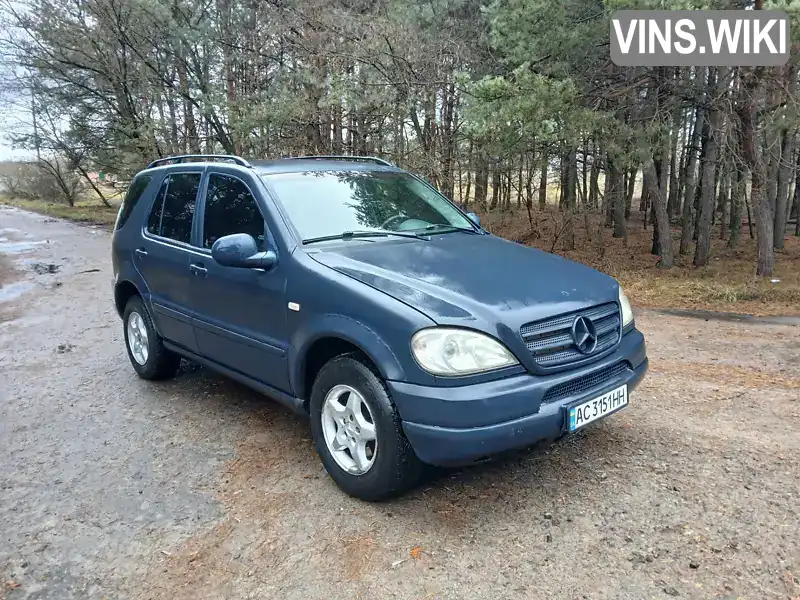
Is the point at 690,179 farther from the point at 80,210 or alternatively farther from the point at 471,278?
the point at 80,210

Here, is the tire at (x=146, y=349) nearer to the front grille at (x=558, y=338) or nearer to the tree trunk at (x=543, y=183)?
the front grille at (x=558, y=338)

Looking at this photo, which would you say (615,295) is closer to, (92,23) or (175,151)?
(175,151)

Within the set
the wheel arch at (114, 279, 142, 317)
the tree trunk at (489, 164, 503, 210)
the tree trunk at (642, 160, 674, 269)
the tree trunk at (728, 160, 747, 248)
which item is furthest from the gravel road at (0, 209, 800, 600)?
the tree trunk at (489, 164, 503, 210)

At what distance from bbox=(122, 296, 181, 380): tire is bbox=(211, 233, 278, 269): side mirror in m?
1.85

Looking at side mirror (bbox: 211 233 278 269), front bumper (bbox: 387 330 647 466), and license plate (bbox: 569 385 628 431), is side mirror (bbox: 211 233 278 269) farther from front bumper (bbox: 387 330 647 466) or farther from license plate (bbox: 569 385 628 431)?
license plate (bbox: 569 385 628 431)

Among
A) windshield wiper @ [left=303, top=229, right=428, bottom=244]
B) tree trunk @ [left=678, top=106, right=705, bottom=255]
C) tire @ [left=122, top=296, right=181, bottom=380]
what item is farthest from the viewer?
tree trunk @ [left=678, top=106, right=705, bottom=255]

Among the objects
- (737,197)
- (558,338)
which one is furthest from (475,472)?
(737,197)

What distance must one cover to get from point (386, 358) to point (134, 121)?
17338 millimetres

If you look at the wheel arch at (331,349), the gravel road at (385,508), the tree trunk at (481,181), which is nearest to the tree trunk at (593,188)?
the tree trunk at (481,181)

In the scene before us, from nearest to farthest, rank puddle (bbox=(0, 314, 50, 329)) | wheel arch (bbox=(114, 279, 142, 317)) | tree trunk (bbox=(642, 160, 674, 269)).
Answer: wheel arch (bbox=(114, 279, 142, 317)), puddle (bbox=(0, 314, 50, 329)), tree trunk (bbox=(642, 160, 674, 269))

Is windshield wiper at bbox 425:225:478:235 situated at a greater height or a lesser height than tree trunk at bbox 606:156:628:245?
lesser

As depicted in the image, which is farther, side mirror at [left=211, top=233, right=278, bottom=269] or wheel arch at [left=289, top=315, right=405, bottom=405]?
side mirror at [left=211, top=233, right=278, bottom=269]

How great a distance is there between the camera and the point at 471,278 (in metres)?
3.29

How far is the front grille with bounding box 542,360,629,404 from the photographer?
300 centimetres
